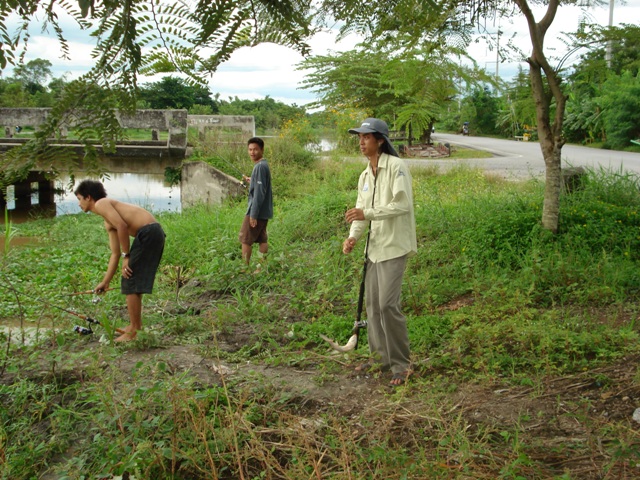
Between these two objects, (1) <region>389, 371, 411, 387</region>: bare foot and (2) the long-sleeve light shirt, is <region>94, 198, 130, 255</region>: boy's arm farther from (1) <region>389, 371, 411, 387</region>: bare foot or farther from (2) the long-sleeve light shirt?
(1) <region>389, 371, 411, 387</region>: bare foot

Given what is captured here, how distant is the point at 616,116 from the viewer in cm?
2319

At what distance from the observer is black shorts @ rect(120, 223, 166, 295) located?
6008 millimetres

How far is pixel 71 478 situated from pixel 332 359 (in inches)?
96.4

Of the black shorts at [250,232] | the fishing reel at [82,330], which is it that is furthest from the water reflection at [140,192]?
the fishing reel at [82,330]

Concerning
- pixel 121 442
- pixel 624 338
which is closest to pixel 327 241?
pixel 624 338

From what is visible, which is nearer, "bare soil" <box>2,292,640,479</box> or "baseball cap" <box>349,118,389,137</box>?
"bare soil" <box>2,292,640,479</box>

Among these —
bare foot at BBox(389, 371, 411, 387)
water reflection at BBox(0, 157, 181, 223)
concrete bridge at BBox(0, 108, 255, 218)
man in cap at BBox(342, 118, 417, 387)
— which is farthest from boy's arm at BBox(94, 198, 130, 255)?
water reflection at BBox(0, 157, 181, 223)

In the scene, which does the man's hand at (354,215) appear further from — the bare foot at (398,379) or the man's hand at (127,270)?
the man's hand at (127,270)

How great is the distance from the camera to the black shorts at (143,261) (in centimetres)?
601

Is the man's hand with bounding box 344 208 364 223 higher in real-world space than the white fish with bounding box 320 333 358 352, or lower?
higher

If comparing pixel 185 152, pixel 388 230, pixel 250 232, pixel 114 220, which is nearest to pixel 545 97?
pixel 388 230

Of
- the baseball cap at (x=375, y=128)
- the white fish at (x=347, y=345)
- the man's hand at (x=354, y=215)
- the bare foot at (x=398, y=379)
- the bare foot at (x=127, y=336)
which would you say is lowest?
the bare foot at (x=127, y=336)

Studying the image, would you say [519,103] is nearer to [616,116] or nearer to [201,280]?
[201,280]

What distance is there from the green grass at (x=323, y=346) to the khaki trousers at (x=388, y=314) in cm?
29
